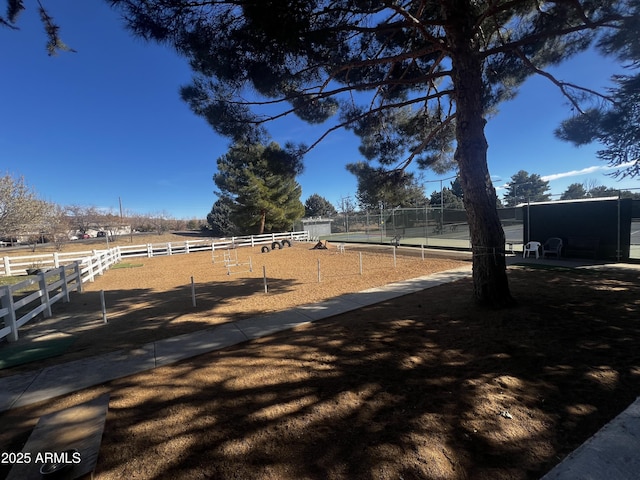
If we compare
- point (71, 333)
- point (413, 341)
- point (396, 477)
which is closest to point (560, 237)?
point (413, 341)

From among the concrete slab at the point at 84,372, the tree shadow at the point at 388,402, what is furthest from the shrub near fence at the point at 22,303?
the tree shadow at the point at 388,402

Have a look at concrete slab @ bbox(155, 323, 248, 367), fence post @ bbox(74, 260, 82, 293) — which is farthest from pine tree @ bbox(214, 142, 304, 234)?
concrete slab @ bbox(155, 323, 248, 367)

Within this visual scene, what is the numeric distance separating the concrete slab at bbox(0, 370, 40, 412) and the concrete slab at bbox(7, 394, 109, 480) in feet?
2.54

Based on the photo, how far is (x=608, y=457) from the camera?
6.22ft

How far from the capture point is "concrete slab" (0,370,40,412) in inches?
117

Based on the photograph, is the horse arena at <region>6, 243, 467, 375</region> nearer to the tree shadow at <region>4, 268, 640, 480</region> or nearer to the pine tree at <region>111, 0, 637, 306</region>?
the tree shadow at <region>4, 268, 640, 480</region>

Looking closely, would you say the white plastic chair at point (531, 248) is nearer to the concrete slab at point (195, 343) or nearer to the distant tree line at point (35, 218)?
the concrete slab at point (195, 343)

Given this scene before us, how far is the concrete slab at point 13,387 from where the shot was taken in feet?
9.76

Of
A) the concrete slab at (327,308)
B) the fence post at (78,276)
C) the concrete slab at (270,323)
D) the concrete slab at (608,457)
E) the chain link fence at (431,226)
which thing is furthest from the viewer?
the chain link fence at (431,226)

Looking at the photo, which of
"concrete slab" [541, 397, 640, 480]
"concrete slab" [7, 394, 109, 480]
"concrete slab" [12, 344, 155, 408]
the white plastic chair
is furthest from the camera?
the white plastic chair

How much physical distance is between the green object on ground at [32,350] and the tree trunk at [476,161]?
23.0 ft

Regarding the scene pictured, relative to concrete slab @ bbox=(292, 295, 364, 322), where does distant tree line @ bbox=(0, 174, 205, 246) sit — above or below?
above

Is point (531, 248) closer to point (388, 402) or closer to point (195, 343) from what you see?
point (388, 402)

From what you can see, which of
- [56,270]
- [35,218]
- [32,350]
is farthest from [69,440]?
[35,218]
